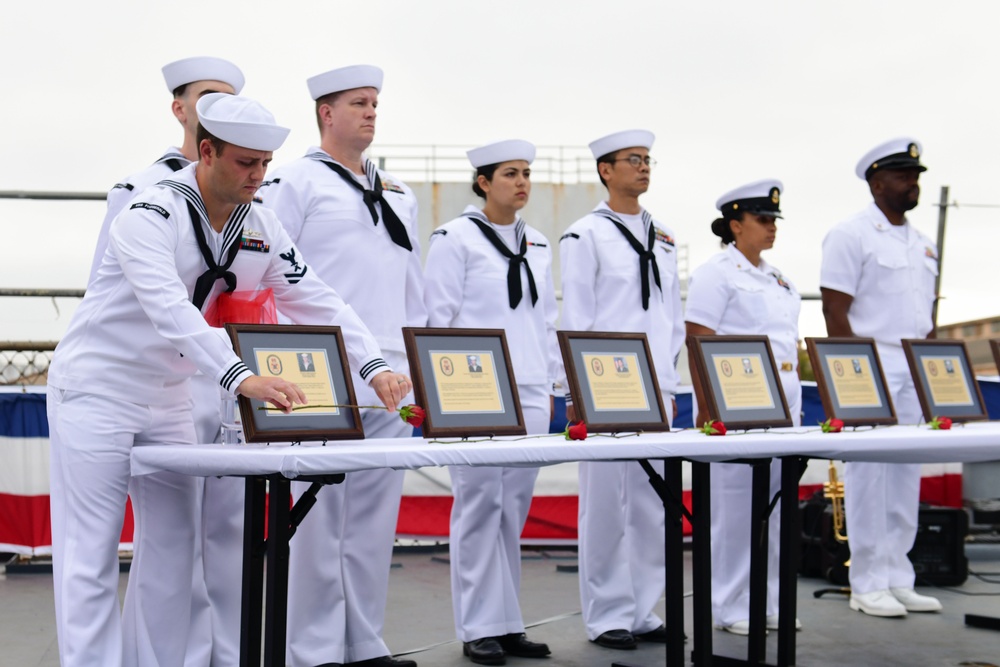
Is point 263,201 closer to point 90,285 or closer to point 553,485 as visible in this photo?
point 90,285

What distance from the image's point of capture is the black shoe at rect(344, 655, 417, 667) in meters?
3.64

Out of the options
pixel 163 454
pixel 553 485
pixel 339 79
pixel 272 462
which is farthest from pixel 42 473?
pixel 272 462

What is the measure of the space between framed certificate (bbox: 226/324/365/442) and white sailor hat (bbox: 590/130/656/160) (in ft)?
6.29

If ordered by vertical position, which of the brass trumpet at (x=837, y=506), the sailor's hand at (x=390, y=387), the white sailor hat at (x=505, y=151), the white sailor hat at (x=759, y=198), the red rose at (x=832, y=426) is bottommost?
the brass trumpet at (x=837, y=506)

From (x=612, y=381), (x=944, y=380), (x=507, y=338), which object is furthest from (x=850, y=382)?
(x=507, y=338)

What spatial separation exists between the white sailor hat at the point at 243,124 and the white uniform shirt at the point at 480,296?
1.38m

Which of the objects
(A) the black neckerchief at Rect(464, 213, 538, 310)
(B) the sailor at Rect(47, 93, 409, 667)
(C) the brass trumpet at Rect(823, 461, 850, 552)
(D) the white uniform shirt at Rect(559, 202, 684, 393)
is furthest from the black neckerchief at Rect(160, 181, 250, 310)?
(C) the brass trumpet at Rect(823, 461, 850, 552)

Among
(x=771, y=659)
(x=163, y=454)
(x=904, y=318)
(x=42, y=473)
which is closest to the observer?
(x=163, y=454)

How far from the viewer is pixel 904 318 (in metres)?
4.95

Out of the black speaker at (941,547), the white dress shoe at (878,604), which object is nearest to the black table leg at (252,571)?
the white dress shoe at (878,604)

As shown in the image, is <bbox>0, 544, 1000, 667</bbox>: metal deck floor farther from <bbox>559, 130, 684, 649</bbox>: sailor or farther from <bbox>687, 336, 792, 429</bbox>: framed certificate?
<bbox>687, 336, 792, 429</bbox>: framed certificate

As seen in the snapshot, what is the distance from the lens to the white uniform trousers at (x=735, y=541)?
4500 millimetres

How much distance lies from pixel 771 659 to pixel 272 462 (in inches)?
87.8

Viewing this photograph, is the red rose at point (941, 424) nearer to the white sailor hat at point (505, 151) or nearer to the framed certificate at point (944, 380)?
the framed certificate at point (944, 380)
